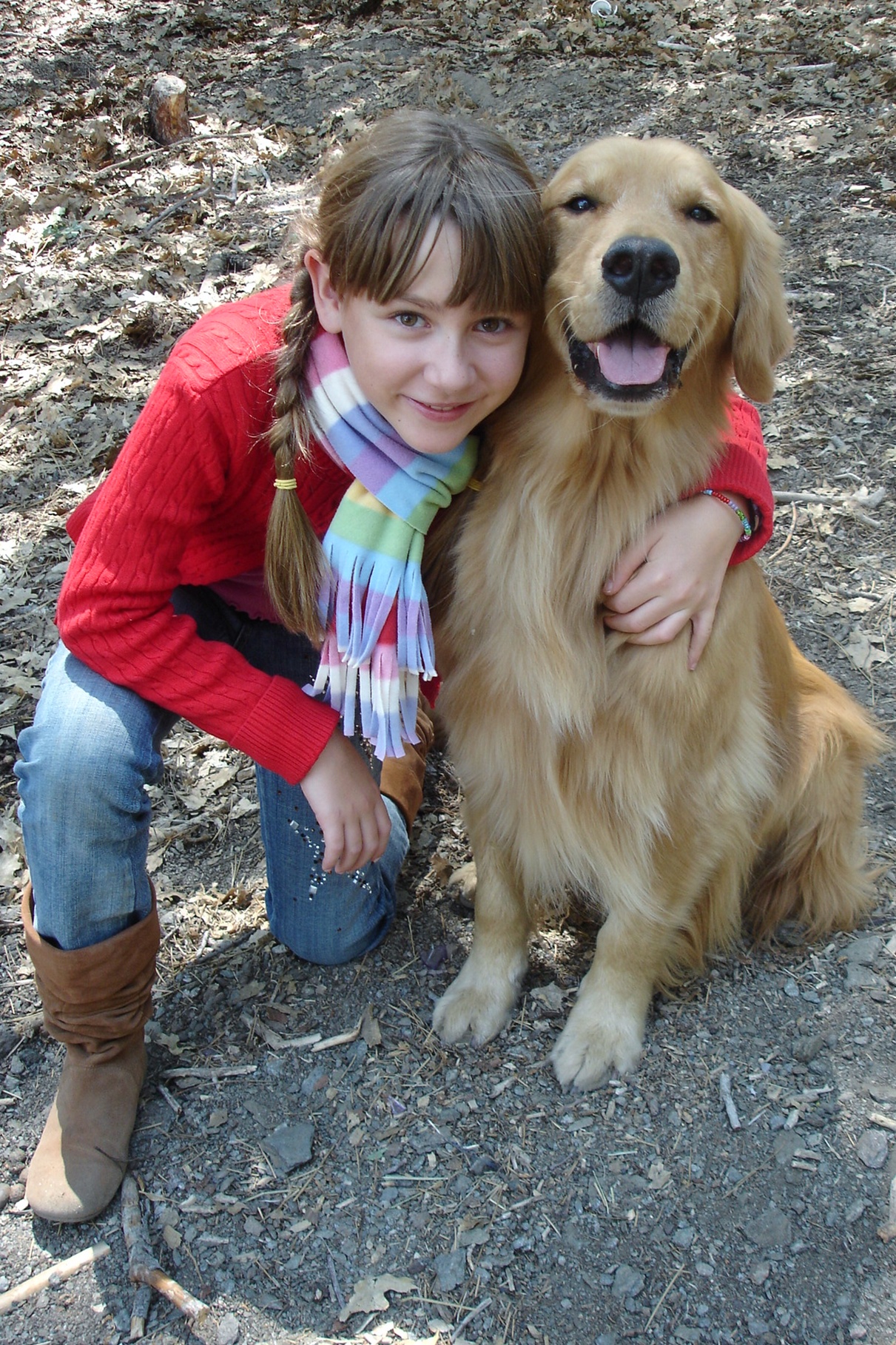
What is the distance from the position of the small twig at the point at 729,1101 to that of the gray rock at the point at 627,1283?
1.17 feet

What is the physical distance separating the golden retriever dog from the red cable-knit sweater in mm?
268

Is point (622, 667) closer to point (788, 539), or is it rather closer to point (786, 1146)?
point (786, 1146)

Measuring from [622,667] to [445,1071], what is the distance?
94 cm

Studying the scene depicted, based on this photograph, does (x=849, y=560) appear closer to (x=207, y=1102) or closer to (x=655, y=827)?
(x=655, y=827)

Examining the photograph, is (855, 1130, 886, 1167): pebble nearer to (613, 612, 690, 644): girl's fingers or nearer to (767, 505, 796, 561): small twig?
(613, 612, 690, 644): girl's fingers

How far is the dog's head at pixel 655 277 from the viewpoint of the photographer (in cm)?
163

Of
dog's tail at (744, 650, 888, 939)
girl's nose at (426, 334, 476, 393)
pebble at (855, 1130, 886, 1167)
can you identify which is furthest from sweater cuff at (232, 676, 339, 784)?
pebble at (855, 1130, 886, 1167)

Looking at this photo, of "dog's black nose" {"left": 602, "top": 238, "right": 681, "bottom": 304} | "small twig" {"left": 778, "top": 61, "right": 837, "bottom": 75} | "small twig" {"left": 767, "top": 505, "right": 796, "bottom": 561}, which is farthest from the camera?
"small twig" {"left": 778, "top": 61, "right": 837, "bottom": 75}

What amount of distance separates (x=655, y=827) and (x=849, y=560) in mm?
1720

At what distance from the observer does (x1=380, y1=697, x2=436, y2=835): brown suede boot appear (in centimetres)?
268

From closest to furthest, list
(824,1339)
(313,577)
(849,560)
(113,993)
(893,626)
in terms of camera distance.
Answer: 1. (824,1339)
2. (313,577)
3. (113,993)
4. (893,626)
5. (849,560)

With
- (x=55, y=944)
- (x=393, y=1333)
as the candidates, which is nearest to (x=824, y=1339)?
(x=393, y=1333)

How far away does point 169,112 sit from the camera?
18.3 ft

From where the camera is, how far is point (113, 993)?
1.99 m
